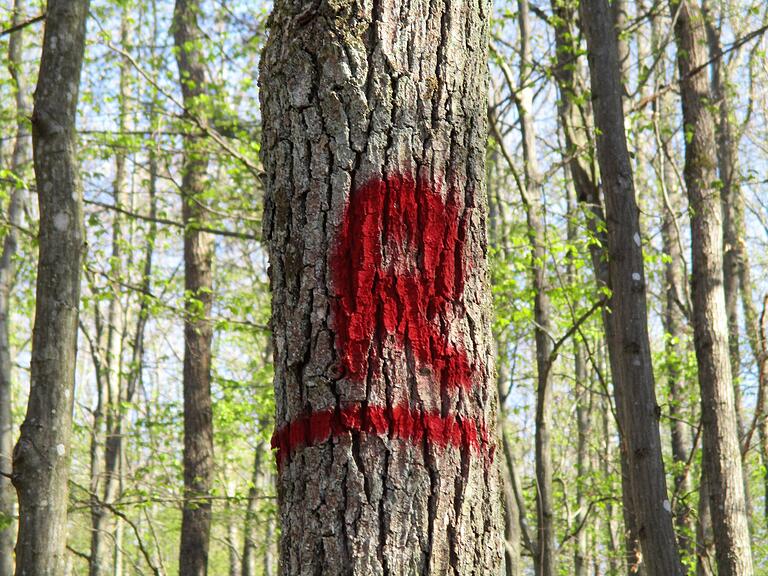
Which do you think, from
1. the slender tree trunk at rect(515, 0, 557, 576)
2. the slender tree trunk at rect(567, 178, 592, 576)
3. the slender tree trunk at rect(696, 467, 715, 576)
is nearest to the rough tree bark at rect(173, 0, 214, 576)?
the slender tree trunk at rect(515, 0, 557, 576)

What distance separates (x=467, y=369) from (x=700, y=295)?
6048mm

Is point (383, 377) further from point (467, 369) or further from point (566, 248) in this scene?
point (566, 248)

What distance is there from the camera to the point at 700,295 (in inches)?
281

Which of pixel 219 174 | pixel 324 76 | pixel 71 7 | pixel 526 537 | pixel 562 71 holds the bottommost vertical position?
pixel 526 537

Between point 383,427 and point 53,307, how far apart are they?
→ 3.43m

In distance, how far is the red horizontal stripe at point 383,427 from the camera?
1.57 meters

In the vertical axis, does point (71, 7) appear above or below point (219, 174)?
below

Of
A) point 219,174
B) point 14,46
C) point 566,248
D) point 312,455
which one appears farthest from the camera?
point 219,174

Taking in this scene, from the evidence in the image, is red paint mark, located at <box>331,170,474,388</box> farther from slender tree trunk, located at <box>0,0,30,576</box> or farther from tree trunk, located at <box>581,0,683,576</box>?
slender tree trunk, located at <box>0,0,30,576</box>

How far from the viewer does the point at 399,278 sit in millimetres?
1634

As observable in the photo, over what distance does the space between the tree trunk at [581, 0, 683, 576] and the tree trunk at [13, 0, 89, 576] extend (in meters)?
3.23

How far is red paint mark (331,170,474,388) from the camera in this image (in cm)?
160

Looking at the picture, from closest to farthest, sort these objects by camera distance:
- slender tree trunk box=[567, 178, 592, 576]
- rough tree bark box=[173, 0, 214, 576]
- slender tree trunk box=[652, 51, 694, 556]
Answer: rough tree bark box=[173, 0, 214, 576] < slender tree trunk box=[652, 51, 694, 556] < slender tree trunk box=[567, 178, 592, 576]

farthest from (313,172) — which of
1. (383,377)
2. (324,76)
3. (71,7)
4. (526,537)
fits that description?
Result: (526,537)
